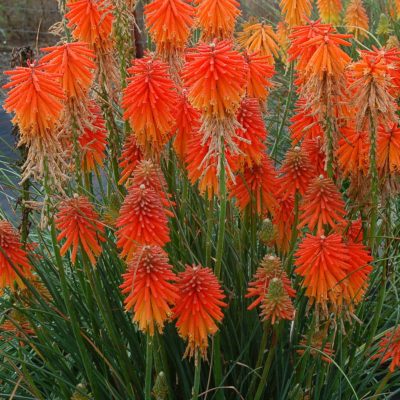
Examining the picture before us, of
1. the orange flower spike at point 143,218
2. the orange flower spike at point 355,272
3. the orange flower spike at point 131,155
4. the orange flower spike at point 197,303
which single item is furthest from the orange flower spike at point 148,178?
the orange flower spike at point 355,272

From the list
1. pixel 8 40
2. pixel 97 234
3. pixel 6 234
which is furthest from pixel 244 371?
pixel 8 40

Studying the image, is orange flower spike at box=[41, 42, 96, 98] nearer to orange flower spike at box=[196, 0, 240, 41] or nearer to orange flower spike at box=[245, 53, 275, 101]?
orange flower spike at box=[196, 0, 240, 41]

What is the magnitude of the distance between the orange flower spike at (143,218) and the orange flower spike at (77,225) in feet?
0.64

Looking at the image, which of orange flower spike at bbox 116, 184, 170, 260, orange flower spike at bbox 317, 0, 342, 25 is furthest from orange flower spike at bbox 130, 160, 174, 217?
orange flower spike at bbox 317, 0, 342, 25

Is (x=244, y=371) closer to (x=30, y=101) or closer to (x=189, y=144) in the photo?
(x=189, y=144)

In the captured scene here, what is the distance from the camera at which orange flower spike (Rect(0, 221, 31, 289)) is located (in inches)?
85.9

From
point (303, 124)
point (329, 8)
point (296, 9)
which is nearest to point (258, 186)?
point (303, 124)

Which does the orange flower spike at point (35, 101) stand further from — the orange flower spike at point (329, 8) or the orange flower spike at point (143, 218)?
the orange flower spike at point (329, 8)

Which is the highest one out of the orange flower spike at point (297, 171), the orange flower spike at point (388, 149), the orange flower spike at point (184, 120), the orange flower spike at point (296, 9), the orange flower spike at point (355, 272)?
the orange flower spike at point (296, 9)

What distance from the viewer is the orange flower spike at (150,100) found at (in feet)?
6.55

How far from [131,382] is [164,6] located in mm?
1191

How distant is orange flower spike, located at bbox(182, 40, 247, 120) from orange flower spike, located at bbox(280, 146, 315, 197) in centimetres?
42

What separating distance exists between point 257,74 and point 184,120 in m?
0.28

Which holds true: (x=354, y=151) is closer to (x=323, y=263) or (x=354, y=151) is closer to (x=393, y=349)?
(x=323, y=263)
